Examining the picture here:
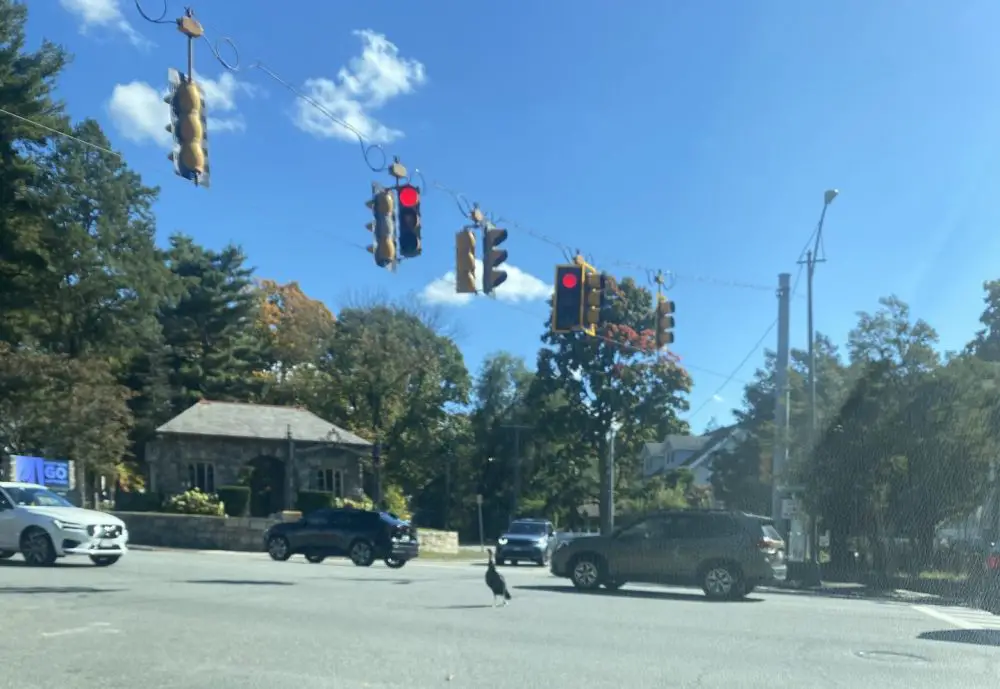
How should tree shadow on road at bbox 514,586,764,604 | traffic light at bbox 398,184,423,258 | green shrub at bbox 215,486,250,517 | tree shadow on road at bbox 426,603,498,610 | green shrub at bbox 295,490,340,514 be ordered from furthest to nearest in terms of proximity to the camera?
green shrub at bbox 295,490,340,514, green shrub at bbox 215,486,250,517, tree shadow on road at bbox 514,586,764,604, traffic light at bbox 398,184,423,258, tree shadow on road at bbox 426,603,498,610

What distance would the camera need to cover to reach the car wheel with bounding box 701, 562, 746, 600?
18406mm

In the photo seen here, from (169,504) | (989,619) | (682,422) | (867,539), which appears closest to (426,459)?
(682,422)

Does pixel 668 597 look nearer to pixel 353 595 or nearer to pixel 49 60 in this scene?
pixel 353 595

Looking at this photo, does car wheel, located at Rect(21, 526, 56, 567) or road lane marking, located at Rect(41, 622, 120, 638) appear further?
car wheel, located at Rect(21, 526, 56, 567)

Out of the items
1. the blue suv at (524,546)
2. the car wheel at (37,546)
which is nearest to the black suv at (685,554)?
the car wheel at (37,546)

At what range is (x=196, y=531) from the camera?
112 feet

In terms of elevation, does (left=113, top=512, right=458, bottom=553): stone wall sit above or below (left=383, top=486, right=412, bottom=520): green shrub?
above

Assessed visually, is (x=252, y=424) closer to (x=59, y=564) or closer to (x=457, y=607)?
(x=59, y=564)

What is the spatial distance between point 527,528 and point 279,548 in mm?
10488

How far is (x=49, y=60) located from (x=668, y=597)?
3344 centimetres

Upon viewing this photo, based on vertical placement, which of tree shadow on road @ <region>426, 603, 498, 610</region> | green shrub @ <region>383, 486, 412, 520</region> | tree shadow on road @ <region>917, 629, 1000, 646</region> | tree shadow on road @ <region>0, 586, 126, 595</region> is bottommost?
green shrub @ <region>383, 486, 412, 520</region>

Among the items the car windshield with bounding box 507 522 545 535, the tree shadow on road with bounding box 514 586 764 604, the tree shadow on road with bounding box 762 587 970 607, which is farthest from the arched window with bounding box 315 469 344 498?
the tree shadow on road with bounding box 514 586 764 604

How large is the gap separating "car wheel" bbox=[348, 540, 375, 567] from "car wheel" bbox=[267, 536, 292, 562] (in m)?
2.15

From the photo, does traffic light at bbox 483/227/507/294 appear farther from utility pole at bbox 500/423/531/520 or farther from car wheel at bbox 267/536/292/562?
utility pole at bbox 500/423/531/520
